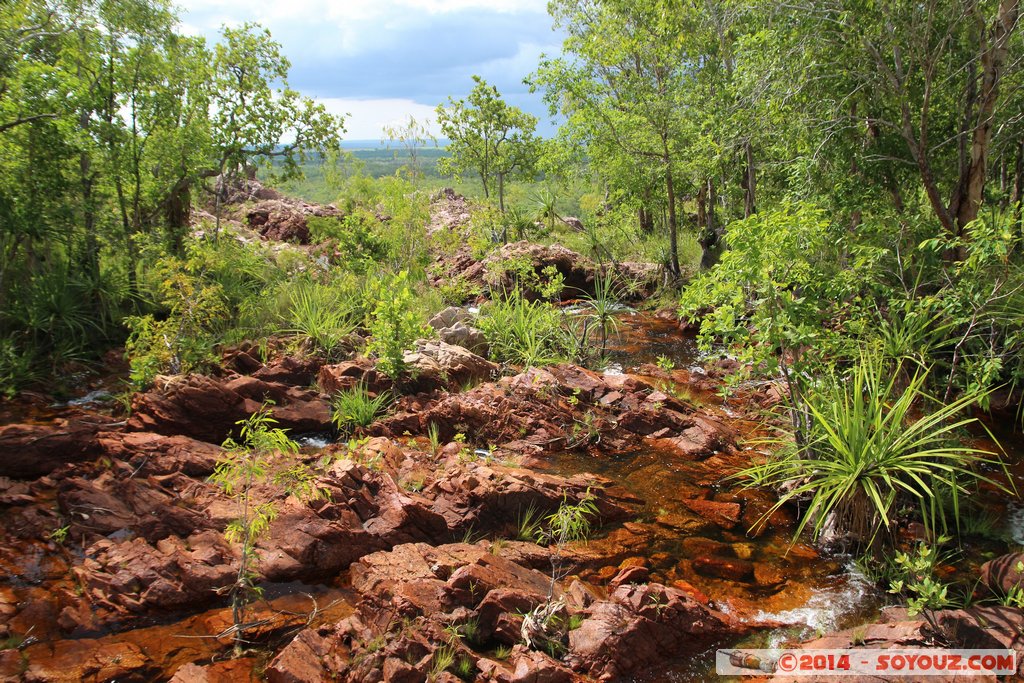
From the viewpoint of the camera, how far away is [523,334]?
1121 cm

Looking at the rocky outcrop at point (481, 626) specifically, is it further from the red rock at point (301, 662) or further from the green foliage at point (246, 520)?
the green foliage at point (246, 520)

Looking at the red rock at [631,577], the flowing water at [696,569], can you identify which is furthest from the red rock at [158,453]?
the red rock at [631,577]

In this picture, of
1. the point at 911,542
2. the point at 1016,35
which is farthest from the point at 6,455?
the point at 1016,35

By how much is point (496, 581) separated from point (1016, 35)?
937 cm

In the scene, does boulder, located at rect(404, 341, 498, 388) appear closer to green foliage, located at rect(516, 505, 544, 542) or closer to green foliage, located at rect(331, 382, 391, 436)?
green foliage, located at rect(331, 382, 391, 436)

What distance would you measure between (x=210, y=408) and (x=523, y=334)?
5.07 metres

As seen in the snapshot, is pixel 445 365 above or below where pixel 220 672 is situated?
above

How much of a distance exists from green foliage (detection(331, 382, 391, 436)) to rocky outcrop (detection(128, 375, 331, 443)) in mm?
168

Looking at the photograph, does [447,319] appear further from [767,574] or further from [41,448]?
[767,574]

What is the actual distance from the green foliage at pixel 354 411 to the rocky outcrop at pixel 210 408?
17cm

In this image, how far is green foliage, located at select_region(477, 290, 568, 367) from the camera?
11.1m

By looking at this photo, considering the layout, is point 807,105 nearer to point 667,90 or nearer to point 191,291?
point 667,90

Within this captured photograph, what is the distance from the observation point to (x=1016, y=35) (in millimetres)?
8500

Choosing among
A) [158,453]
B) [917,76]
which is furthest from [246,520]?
[917,76]
